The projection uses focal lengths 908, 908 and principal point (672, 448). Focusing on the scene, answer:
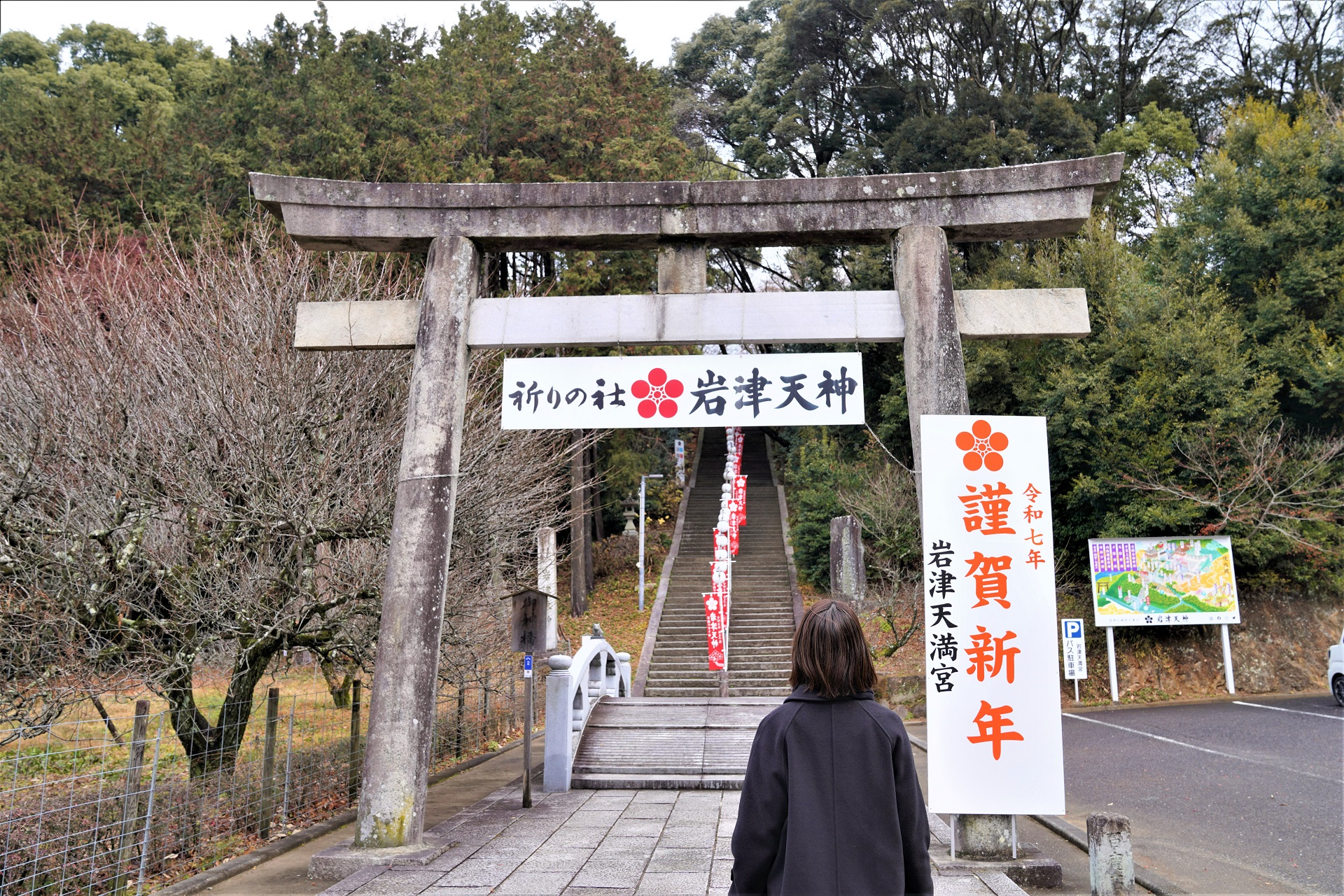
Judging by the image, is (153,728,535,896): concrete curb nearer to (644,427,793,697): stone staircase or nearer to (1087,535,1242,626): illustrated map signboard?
(644,427,793,697): stone staircase

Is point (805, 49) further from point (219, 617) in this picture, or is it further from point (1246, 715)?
point (219, 617)

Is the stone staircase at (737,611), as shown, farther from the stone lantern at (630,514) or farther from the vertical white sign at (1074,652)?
the vertical white sign at (1074,652)

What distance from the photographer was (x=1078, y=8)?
968 inches

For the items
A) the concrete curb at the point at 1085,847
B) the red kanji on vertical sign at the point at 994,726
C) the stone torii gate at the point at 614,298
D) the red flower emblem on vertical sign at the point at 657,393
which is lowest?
the concrete curb at the point at 1085,847

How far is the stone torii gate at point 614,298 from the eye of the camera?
6301 mm

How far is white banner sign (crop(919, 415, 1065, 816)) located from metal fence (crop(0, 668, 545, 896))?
16.6ft

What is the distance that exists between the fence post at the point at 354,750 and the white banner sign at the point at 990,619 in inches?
234

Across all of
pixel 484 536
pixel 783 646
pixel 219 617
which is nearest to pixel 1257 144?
pixel 783 646

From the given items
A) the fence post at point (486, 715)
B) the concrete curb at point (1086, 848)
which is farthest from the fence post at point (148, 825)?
the fence post at point (486, 715)

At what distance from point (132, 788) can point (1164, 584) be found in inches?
604

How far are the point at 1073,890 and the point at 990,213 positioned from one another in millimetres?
4615

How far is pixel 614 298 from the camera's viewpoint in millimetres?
6605

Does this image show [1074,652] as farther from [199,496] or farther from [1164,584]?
[199,496]

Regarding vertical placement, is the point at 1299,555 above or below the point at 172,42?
below
